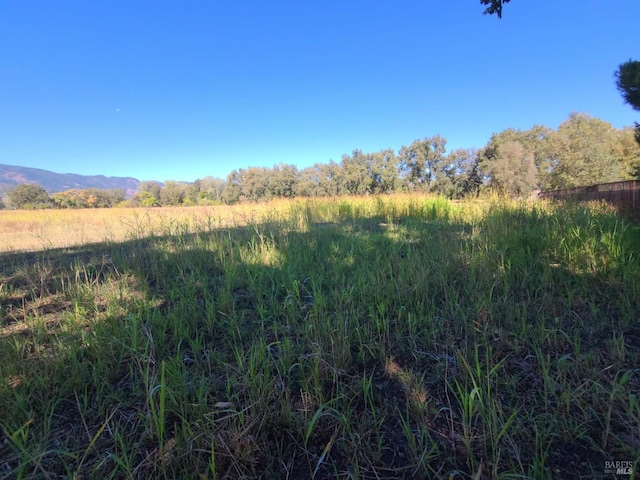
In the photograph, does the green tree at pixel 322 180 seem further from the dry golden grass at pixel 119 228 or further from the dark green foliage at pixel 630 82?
the dark green foliage at pixel 630 82

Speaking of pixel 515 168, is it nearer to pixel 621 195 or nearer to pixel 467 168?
pixel 467 168

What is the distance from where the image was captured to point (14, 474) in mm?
929

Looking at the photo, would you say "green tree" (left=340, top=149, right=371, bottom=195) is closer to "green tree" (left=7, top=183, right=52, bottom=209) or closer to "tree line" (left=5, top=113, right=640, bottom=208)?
"tree line" (left=5, top=113, right=640, bottom=208)

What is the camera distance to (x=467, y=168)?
37906mm

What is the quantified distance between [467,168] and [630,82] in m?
36.2

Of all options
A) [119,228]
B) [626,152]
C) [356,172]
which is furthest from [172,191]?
[626,152]

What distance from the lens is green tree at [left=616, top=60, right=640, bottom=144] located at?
5.17 meters

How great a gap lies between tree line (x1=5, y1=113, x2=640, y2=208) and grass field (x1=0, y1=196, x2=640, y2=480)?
13.1 metres

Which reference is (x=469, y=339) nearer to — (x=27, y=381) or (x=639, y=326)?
(x=639, y=326)

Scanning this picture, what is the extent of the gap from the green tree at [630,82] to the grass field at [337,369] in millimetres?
4929

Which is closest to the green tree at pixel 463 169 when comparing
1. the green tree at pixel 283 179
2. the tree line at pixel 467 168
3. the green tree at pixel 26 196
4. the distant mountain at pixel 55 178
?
the tree line at pixel 467 168

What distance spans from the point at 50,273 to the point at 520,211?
6056mm

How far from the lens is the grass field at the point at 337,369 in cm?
95

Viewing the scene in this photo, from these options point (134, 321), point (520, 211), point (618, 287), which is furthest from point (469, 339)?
point (520, 211)
